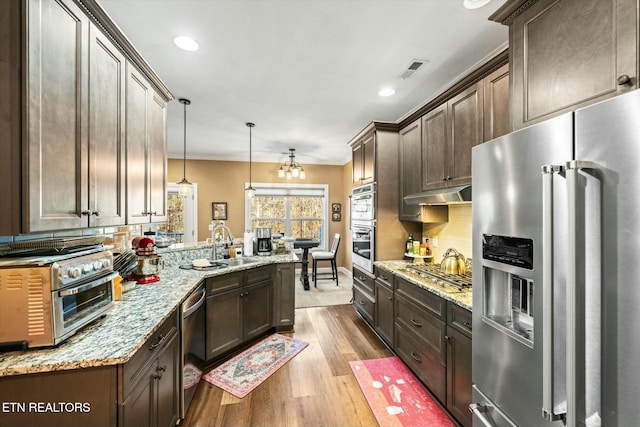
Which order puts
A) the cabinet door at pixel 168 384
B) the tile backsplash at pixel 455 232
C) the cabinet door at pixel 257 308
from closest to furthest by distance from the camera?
the cabinet door at pixel 168 384 → the tile backsplash at pixel 455 232 → the cabinet door at pixel 257 308

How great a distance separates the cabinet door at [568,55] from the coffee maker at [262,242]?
2908mm

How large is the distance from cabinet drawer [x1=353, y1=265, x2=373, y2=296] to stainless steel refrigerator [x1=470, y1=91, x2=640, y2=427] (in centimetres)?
200

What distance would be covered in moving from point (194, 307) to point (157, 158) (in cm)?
129

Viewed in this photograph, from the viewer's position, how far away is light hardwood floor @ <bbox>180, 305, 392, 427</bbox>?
192cm

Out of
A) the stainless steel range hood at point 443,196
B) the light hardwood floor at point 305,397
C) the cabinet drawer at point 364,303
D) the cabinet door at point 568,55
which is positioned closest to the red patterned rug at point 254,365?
the light hardwood floor at point 305,397

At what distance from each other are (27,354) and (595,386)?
6.70ft

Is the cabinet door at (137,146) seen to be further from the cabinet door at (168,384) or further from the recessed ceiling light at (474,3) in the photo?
the recessed ceiling light at (474,3)

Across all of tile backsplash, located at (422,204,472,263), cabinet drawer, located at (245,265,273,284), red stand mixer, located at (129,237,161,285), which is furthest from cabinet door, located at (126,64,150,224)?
tile backsplash, located at (422,204,472,263)

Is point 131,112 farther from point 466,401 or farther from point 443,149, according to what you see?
point 466,401

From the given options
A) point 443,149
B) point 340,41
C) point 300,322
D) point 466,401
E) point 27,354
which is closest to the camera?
point 27,354

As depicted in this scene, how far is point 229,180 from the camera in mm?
6270

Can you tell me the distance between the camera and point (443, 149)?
246cm

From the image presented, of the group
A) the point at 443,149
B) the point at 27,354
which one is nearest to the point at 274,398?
the point at 27,354

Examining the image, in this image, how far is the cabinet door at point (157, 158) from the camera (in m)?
2.14
